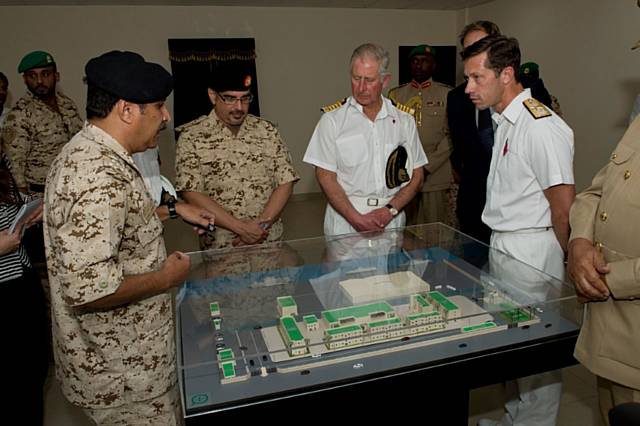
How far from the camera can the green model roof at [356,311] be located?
150 centimetres

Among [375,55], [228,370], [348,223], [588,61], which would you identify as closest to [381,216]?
[348,223]

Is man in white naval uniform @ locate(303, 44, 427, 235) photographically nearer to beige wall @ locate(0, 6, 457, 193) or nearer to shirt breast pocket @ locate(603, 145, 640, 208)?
shirt breast pocket @ locate(603, 145, 640, 208)

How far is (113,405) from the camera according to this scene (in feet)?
5.03

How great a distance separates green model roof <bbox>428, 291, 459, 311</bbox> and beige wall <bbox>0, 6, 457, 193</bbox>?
567cm

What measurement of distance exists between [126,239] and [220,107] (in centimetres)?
130

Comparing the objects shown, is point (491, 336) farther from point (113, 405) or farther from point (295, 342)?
point (113, 405)

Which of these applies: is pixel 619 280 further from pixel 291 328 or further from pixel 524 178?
pixel 291 328

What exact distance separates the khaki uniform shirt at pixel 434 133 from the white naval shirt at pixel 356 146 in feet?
5.38

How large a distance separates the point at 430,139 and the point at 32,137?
3175mm

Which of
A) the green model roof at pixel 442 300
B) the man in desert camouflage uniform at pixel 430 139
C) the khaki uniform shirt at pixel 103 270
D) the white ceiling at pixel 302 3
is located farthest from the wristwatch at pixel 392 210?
the white ceiling at pixel 302 3

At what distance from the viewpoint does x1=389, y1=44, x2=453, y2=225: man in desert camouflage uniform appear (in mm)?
4312

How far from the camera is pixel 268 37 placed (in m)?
6.79

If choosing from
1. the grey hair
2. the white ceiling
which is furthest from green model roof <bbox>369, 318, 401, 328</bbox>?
→ the white ceiling

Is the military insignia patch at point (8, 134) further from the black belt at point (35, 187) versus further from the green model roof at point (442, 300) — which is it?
the green model roof at point (442, 300)
